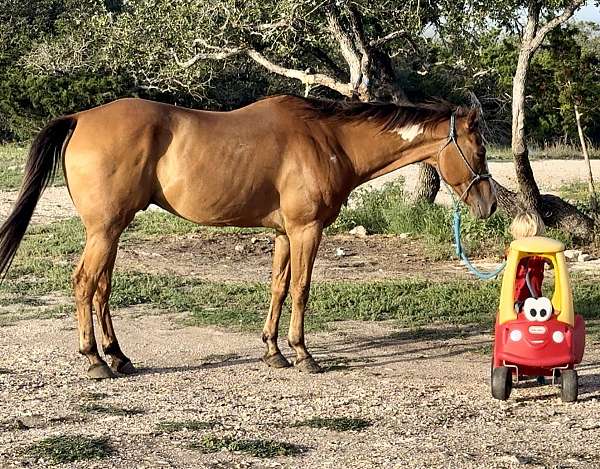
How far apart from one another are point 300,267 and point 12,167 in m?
16.2

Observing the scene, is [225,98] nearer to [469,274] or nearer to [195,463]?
[469,274]

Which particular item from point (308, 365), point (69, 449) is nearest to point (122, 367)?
point (308, 365)

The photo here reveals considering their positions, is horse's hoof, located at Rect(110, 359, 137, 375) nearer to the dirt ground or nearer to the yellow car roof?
the dirt ground

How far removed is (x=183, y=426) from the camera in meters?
5.09

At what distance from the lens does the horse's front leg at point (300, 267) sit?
6723mm

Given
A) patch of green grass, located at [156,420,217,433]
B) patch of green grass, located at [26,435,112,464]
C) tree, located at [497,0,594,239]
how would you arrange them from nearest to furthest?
patch of green grass, located at [26,435,112,464] < patch of green grass, located at [156,420,217,433] < tree, located at [497,0,594,239]

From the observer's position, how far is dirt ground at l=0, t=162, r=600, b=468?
465cm

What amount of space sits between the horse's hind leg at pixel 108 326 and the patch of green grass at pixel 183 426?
145cm

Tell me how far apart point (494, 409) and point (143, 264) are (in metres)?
6.13

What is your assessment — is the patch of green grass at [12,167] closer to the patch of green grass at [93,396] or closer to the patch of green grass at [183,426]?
the patch of green grass at [93,396]

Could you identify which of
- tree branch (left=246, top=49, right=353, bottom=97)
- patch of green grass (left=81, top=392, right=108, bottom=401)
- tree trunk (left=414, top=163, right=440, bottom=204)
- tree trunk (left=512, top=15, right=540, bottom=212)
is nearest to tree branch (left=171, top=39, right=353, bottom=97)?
tree branch (left=246, top=49, right=353, bottom=97)

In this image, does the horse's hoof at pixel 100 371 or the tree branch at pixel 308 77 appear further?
the tree branch at pixel 308 77

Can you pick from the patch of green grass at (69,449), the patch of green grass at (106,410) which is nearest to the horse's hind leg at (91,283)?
the patch of green grass at (106,410)

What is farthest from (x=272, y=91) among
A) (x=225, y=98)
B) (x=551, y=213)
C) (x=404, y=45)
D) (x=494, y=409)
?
(x=494, y=409)
